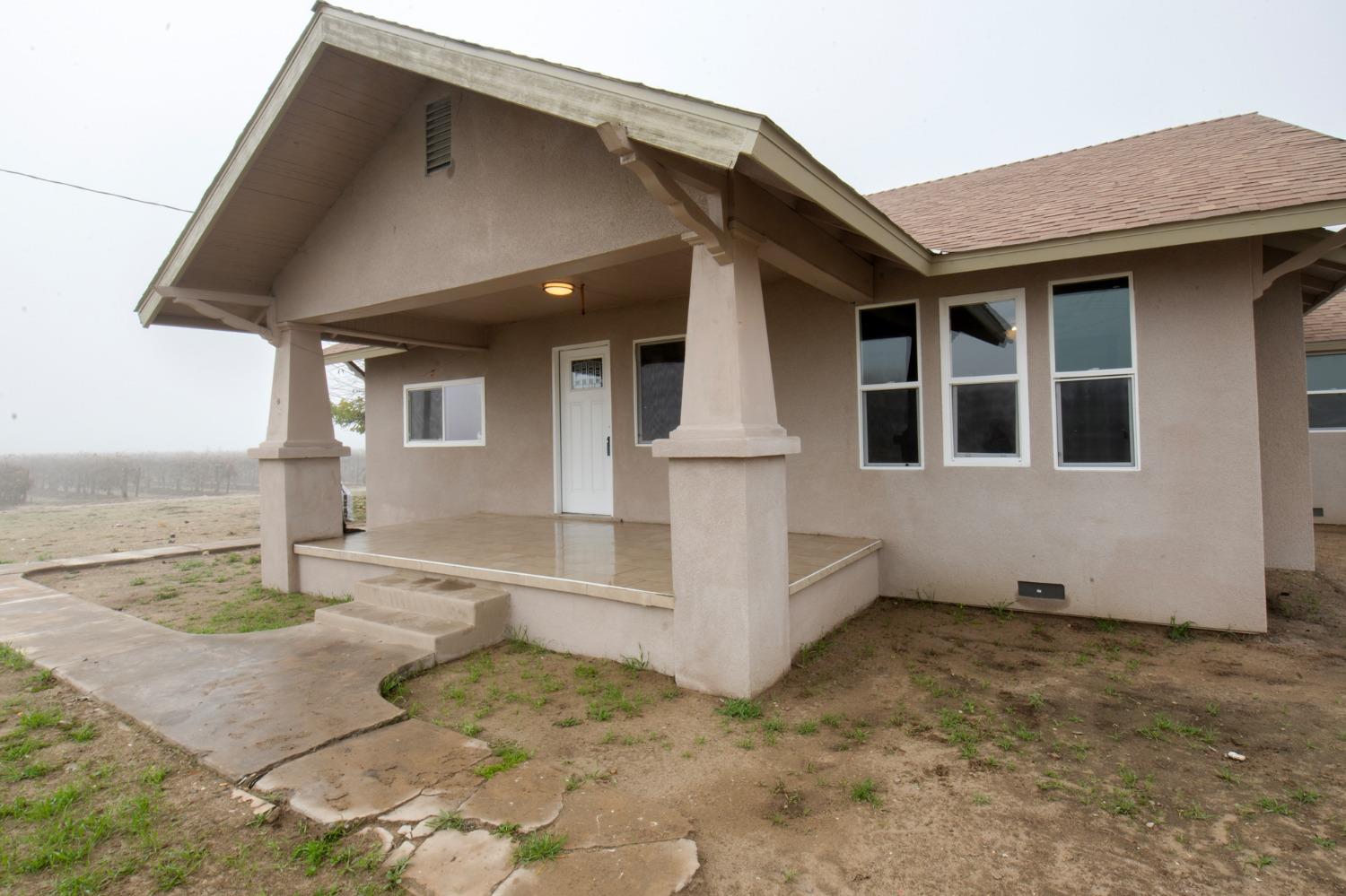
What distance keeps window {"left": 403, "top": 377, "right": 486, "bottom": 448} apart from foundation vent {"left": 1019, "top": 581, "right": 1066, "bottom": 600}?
271 inches

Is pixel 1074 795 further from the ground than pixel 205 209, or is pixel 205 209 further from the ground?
pixel 205 209

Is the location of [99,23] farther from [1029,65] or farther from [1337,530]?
[1029,65]

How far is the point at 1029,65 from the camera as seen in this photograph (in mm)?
34656

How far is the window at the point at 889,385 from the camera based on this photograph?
593 centimetres

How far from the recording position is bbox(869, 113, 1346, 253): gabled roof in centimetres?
443

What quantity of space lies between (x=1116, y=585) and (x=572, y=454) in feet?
19.4

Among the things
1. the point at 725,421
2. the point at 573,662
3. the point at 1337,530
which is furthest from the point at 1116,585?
the point at 1337,530

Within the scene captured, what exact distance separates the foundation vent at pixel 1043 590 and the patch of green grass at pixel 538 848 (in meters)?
4.51

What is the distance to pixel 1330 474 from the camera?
9.96 meters

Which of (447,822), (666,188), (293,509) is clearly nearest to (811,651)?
(447,822)

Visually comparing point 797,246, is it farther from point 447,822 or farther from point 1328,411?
point 1328,411

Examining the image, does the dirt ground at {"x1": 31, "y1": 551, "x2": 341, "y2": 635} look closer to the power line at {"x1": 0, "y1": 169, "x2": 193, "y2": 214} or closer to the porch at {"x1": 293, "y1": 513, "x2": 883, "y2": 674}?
the porch at {"x1": 293, "y1": 513, "x2": 883, "y2": 674}

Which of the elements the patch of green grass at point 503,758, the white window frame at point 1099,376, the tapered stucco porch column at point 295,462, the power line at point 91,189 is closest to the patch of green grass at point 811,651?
the patch of green grass at point 503,758

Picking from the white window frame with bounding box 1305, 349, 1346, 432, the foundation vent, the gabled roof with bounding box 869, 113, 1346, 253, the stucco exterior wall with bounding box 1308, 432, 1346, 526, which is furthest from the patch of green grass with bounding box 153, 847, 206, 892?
the white window frame with bounding box 1305, 349, 1346, 432
